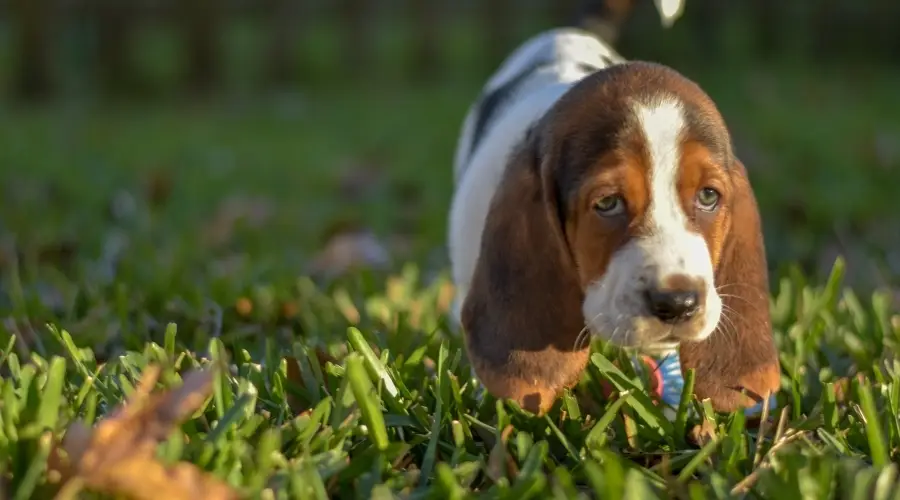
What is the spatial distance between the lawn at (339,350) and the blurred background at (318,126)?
3 cm

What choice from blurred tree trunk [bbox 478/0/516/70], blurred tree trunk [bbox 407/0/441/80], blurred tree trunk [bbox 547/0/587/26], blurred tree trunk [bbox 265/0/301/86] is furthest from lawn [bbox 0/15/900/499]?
blurred tree trunk [bbox 547/0/587/26]

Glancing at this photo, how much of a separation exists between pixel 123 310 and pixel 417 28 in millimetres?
8082

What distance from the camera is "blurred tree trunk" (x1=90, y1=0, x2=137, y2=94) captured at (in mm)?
10289

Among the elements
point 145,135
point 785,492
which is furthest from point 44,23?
point 785,492

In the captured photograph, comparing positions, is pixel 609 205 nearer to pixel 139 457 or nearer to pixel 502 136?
pixel 502 136

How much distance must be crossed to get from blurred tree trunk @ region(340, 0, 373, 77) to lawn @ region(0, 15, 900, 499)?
3.86 metres

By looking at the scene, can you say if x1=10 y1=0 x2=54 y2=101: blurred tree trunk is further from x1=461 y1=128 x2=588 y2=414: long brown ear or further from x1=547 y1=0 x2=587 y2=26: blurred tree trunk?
x1=461 y1=128 x2=588 y2=414: long brown ear

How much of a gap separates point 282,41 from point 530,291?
8476mm

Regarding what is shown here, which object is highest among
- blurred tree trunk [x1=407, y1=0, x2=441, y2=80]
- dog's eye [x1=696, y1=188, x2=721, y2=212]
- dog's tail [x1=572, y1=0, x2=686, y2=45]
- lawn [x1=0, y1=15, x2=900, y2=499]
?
dog's eye [x1=696, y1=188, x2=721, y2=212]

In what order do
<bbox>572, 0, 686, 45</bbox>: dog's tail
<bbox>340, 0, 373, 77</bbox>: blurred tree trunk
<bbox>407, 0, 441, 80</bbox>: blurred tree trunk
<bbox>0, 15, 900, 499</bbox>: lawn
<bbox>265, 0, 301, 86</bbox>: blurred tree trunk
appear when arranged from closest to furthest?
<bbox>0, 15, 900, 499</bbox>: lawn → <bbox>572, 0, 686, 45</bbox>: dog's tail → <bbox>265, 0, 301, 86</bbox>: blurred tree trunk → <bbox>340, 0, 373, 77</bbox>: blurred tree trunk → <bbox>407, 0, 441, 80</bbox>: blurred tree trunk

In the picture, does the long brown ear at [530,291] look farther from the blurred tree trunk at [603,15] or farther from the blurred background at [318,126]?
the blurred tree trunk at [603,15]

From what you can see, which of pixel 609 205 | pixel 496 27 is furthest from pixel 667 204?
pixel 496 27

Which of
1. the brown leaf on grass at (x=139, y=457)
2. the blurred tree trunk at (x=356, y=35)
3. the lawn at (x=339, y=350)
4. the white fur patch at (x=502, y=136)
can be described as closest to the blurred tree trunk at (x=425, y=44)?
the blurred tree trunk at (x=356, y=35)

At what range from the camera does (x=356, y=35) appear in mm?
10992
